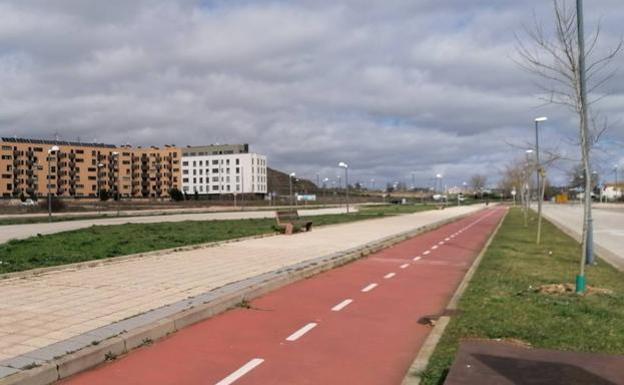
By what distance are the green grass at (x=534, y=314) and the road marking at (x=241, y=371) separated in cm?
163


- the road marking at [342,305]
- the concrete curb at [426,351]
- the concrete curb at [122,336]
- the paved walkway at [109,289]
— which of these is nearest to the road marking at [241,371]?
the concrete curb at [122,336]

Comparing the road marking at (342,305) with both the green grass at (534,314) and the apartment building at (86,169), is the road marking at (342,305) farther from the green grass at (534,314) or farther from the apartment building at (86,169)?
the apartment building at (86,169)

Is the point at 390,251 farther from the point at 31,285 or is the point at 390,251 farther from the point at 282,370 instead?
the point at 282,370

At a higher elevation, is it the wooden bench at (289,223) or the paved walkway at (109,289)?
the wooden bench at (289,223)

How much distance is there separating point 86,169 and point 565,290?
15515cm

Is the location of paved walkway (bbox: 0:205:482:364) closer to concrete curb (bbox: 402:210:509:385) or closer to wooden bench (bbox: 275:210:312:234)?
concrete curb (bbox: 402:210:509:385)

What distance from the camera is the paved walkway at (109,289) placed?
6945 millimetres

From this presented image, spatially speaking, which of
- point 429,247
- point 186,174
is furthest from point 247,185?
point 429,247

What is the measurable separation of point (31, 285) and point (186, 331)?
4.03 metres

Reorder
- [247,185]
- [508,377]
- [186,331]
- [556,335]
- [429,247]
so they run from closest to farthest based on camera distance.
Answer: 1. [508,377]
2. [556,335]
3. [186,331]
4. [429,247]
5. [247,185]

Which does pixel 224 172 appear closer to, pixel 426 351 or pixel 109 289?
pixel 109 289

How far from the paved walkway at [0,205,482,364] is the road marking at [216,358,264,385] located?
2.01 m

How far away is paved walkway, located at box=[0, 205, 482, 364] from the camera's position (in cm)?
695

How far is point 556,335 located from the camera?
267 inches
